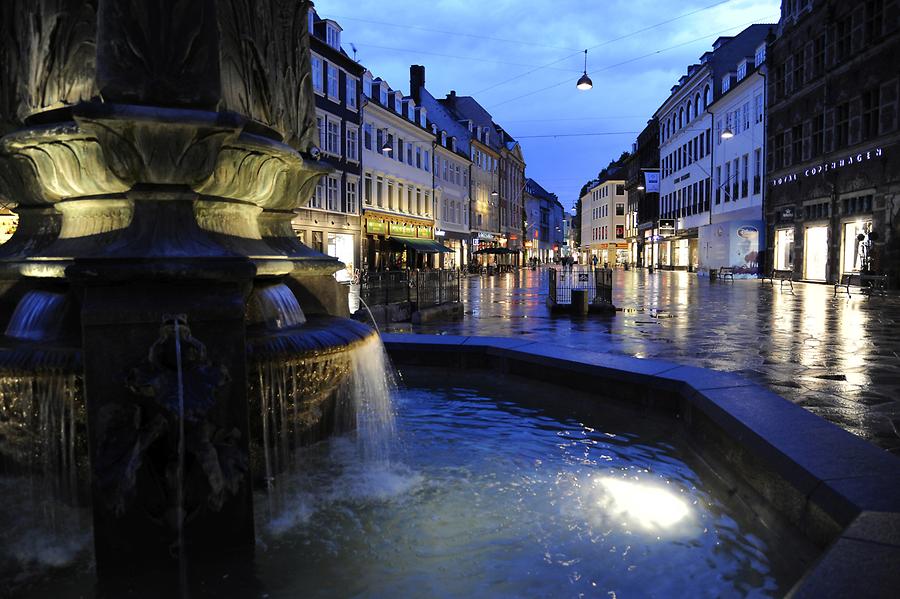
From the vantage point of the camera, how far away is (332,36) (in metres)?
38.3

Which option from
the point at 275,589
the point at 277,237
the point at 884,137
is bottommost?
the point at 275,589

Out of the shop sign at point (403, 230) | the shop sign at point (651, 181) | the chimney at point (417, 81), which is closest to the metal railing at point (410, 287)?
the shop sign at point (403, 230)

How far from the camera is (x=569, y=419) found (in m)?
5.99

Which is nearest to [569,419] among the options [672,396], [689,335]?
[672,396]

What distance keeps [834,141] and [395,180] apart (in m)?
27.7

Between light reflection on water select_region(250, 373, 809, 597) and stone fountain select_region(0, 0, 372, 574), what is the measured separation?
0.43 meters

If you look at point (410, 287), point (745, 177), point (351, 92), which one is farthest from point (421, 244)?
point (410, 287)

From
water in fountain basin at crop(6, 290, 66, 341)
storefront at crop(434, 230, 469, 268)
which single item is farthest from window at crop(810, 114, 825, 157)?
water in fountain basin at crop(6, 290, 66, 341)

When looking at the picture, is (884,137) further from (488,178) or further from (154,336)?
(488,178)

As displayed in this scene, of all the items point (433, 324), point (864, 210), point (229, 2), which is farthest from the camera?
point (864, 210)

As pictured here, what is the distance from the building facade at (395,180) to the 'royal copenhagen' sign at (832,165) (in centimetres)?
2249

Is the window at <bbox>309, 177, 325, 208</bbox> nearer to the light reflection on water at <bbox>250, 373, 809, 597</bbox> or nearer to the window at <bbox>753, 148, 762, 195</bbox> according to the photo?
the window at <bbox>753, 148, 762, 195</bbox>

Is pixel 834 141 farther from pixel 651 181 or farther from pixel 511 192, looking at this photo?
pixel 511 192

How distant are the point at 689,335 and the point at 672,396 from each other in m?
6.68
